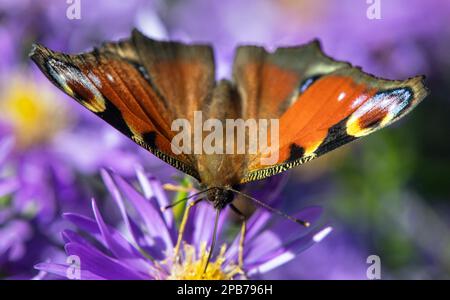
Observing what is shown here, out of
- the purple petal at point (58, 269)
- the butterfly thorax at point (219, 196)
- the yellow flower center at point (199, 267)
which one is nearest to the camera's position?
the purple petal at point (58, 269)

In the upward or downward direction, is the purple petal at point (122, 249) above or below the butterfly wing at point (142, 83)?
below

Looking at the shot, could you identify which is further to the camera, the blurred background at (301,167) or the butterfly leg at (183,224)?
the blurred background at (301,167)

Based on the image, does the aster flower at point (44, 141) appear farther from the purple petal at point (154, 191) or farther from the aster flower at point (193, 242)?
the purple petal at point (154, 191)

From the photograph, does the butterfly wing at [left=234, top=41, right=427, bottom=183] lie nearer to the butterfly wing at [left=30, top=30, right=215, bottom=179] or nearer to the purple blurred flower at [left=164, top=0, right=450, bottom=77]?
the butterfly wing at [left=30, top=30, right=215, bottom=179]

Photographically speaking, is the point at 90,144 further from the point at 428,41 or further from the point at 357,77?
the point at 428,41

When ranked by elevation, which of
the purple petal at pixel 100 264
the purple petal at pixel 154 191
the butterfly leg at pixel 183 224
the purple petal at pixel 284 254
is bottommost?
the purple petal at pixel 100 264

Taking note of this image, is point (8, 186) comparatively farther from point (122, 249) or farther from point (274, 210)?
point (274, 210)

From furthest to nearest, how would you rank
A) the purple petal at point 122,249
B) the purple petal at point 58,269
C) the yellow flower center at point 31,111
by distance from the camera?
the yellow flower center at point 31,111 < the purple petal at point 122,249 < the purple petal at point 58,269

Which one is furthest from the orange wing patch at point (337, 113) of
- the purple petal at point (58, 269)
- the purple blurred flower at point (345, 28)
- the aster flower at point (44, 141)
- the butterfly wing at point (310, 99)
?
the purple blurred flower at point (345, 28)
